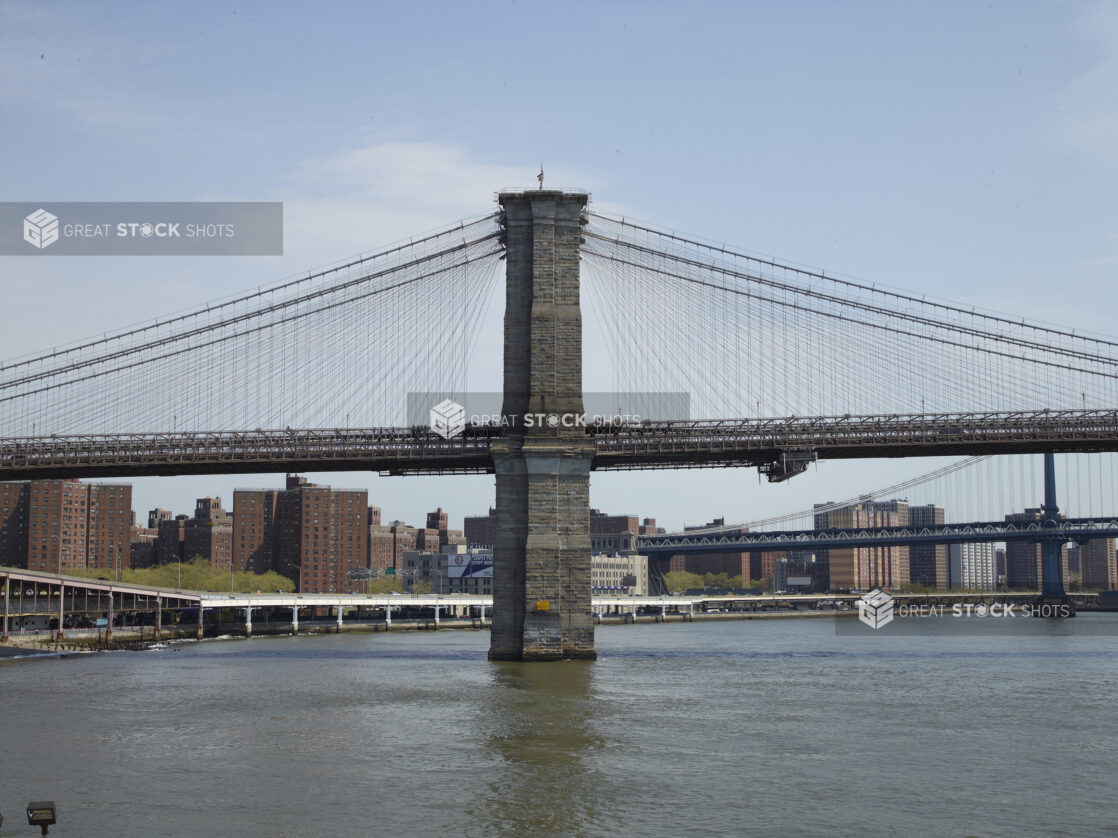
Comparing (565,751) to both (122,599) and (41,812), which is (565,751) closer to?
(41,812)

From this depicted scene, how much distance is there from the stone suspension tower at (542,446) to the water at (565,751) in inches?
119

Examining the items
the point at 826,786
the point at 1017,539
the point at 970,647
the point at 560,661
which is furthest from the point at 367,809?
the point at 1017,539

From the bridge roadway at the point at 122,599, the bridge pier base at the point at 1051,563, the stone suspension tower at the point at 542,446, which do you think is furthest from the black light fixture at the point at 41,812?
the bridge pier base at the point at 1051,563

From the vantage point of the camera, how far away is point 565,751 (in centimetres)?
3450

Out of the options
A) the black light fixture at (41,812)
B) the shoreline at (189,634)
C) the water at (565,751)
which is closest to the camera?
the black light fixture at (41,812)

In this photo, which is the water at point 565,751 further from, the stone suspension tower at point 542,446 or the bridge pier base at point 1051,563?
the bridge pier base at point 1051,563

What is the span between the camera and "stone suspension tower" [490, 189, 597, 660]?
60.0 metres

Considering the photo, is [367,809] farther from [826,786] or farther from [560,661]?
[560,661]

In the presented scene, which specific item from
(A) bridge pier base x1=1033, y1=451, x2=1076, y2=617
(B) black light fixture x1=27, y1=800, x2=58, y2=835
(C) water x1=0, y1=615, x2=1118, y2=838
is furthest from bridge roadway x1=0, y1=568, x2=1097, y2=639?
(A) bridge pier base x1=1033, y1=451, x2=1076, y2=617

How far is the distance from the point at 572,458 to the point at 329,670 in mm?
17312

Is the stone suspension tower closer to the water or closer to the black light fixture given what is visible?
the water

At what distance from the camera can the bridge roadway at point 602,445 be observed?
6462 cm

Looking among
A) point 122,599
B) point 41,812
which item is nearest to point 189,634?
point 122,599

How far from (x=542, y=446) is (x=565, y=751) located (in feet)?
88.8
